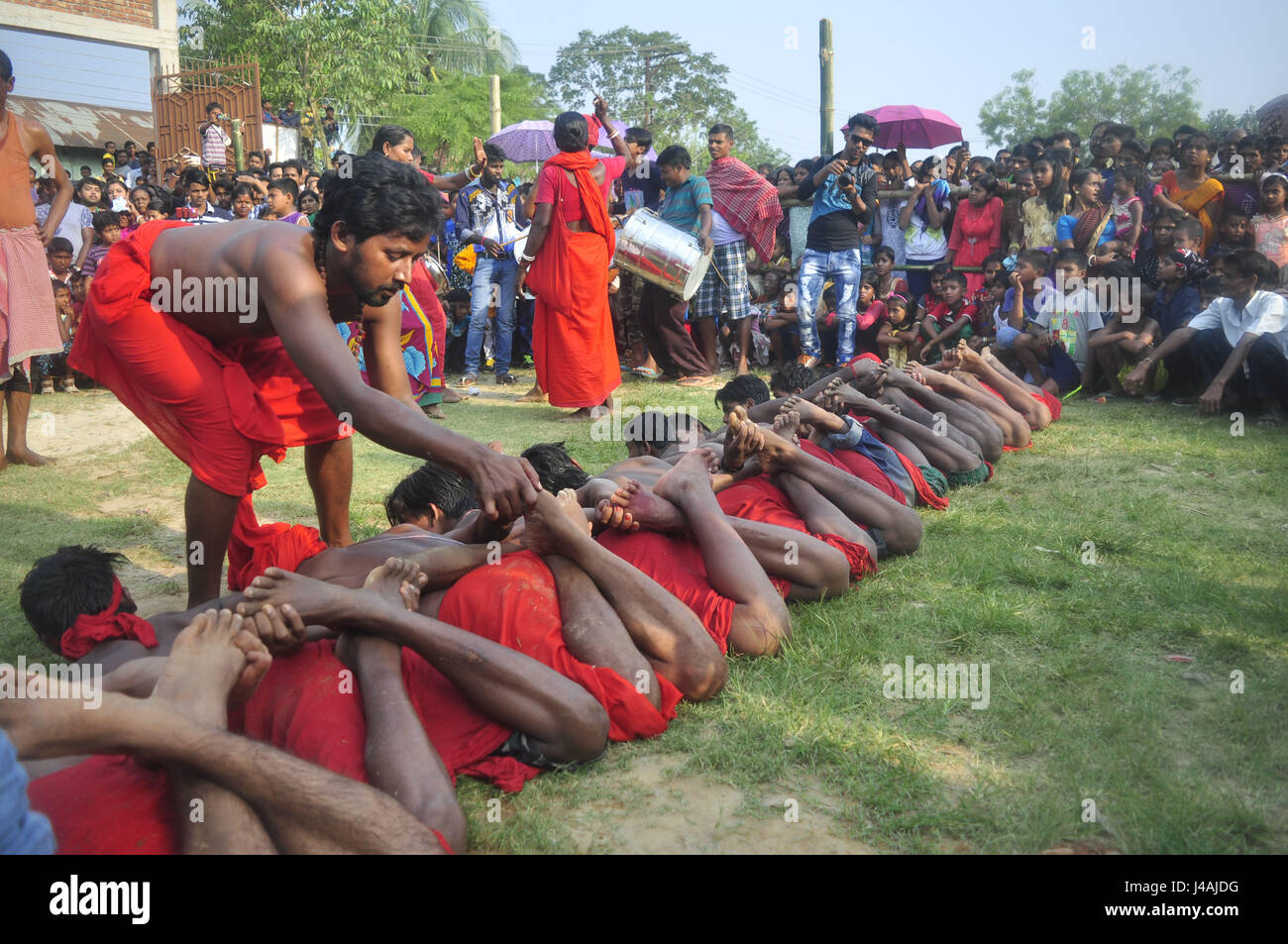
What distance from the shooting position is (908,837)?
2.15 metres

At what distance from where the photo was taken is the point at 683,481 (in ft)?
10.4

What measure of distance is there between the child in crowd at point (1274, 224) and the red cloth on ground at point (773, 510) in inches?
206

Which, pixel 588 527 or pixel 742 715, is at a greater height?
pixel 588 527

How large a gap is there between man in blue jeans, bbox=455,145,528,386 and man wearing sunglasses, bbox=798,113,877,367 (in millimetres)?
2726

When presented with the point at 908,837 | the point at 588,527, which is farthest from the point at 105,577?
the point at 908,837

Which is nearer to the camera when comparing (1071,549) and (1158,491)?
(1071,549)

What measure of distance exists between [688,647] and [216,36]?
23435 millimetres

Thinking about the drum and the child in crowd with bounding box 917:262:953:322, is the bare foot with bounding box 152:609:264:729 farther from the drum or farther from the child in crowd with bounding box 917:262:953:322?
the child in crowd with bounding box 917:262:953:322

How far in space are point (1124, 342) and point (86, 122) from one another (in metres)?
20.3

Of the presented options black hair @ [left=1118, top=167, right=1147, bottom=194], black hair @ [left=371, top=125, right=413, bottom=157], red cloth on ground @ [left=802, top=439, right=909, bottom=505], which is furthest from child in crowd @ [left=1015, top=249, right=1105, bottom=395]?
black hair @ [left=371, top=125, right=413, bottom=157]

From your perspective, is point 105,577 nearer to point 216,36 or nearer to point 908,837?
point 908,837

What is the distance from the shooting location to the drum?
7852 millimetres

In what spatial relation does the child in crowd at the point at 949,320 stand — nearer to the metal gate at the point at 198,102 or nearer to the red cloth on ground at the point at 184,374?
the red cloth on ground at the point at 184,374

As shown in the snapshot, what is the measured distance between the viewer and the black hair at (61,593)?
2564 millimetres
